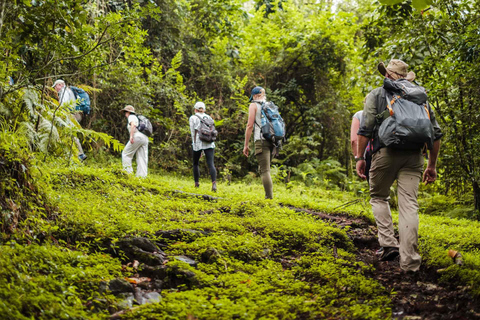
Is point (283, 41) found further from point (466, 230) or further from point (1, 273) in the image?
point (1, 273)

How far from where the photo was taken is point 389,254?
4.69m

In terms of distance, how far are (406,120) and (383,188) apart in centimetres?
94

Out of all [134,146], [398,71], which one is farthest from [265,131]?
[134,146]

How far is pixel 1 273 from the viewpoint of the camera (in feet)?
9.33

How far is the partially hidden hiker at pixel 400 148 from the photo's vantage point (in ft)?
13.9

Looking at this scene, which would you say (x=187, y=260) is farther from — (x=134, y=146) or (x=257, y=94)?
(x=134, y=146)

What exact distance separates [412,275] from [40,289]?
352 centimetres

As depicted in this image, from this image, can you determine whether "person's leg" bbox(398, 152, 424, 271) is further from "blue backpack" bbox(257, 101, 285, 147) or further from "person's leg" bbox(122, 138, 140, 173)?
"person's leg" bbox(122, 138, 140, 173)

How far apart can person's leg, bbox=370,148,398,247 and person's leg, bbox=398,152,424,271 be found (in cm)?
16

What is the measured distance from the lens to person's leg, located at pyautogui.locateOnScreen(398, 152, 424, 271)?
420cm

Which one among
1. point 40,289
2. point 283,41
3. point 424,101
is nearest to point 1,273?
Answer: point 40,289

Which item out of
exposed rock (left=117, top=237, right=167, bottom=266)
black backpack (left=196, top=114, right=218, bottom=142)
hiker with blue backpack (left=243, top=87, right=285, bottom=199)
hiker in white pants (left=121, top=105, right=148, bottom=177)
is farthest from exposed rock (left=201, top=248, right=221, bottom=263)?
hiker in white pants (left=121, top=105, right=148, bottom=177)

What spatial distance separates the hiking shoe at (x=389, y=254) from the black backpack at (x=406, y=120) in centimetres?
125

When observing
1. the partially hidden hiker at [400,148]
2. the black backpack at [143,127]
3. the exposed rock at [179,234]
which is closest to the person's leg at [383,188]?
the partially hidden hiker at [400,148]
